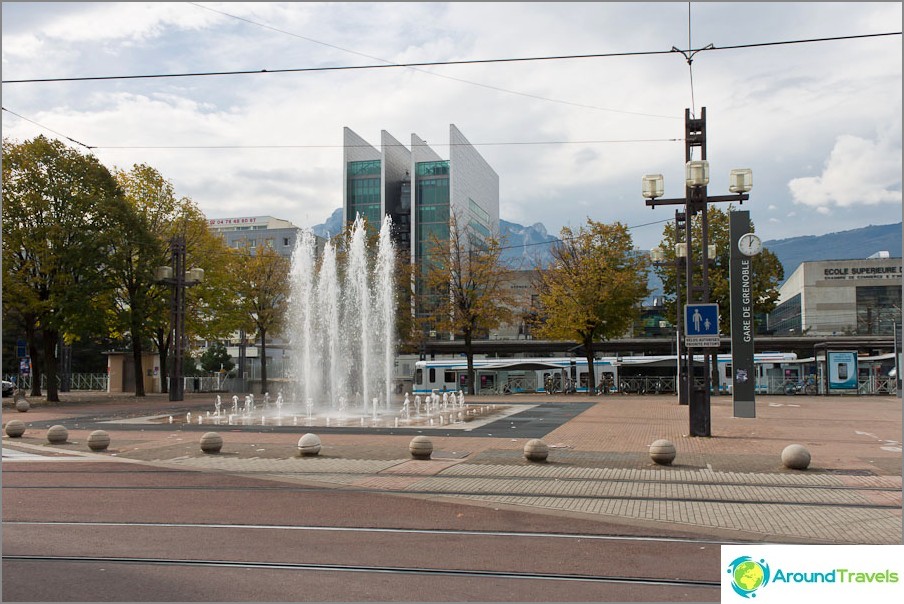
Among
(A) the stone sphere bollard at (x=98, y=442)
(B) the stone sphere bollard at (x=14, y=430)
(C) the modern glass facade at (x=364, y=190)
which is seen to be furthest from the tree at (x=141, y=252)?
(C) the modern glass facade at (x=364, y=190)

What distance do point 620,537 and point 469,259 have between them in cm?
4142

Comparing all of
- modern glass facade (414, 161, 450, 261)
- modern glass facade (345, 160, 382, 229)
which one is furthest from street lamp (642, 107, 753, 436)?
modern glass facade (345, 160, 382, 229)

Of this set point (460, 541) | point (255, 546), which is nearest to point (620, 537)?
point (460, 541)

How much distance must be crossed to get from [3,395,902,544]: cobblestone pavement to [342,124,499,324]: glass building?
73708 mm

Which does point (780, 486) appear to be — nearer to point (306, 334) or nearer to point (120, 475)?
point (120, 475)

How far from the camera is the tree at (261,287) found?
4956 centimetres

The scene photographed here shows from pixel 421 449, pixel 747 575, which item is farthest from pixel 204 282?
pixel 747 575

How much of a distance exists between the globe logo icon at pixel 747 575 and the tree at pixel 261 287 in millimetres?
45152

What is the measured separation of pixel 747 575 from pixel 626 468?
8.78m

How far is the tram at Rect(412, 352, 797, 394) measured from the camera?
49.7 metres

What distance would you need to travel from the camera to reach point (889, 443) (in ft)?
61.1

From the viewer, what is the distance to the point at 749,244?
24.5 m

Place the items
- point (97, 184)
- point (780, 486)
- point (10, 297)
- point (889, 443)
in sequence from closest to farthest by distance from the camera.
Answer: point (780, 486)
point (889, 443)
point (10, 297)
point (97, 184)

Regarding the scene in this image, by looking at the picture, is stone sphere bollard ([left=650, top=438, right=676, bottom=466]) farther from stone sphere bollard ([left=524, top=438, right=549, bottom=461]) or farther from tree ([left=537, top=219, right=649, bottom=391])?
tree ([left=537, top=219, right=649, bottom=391])
